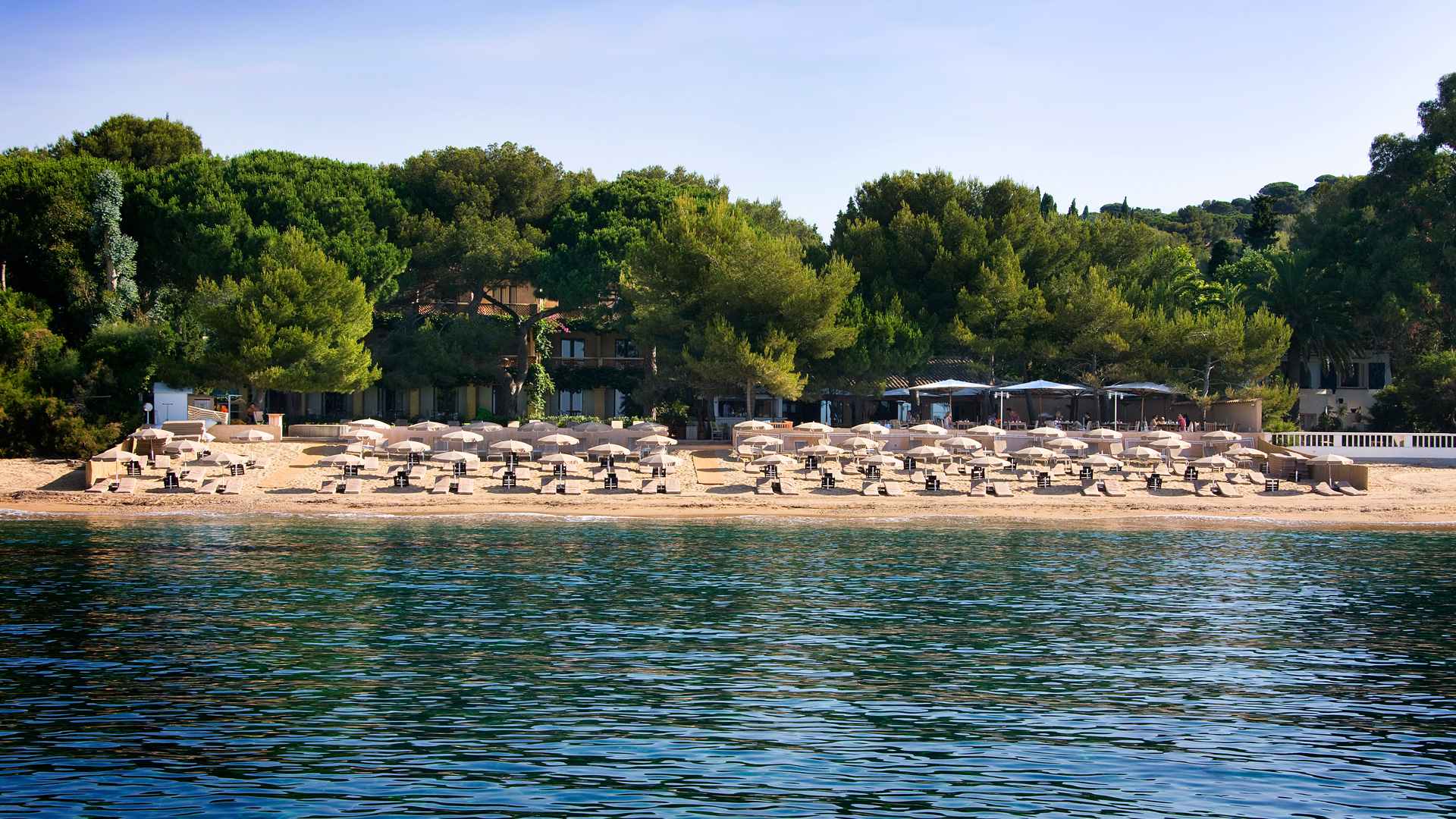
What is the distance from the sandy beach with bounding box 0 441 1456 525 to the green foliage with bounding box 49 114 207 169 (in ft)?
84.0

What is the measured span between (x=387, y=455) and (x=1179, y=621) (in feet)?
99.1

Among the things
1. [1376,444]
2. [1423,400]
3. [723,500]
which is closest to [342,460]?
[723,500]

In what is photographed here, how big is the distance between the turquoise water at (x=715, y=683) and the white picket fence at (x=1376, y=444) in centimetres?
1937

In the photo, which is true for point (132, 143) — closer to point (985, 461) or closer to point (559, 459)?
point (559, 459)

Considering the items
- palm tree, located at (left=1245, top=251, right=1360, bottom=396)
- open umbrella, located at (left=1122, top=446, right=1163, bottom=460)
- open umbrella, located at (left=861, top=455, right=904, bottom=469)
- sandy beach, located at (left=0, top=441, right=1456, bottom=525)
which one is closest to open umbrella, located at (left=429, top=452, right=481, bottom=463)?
sandy beach, located at (left=0, top=441, right=1456, bottom=525)

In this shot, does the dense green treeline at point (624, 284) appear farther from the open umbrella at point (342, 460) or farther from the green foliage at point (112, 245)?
the open umbrella at point (342, 460)

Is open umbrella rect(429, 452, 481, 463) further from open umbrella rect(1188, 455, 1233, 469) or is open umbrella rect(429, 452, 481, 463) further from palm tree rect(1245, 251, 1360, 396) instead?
palm tree rect(1245, 251, 1360, 396)

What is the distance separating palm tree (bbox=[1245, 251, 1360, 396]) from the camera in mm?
53719

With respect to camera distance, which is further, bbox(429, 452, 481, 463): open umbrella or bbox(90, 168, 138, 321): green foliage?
bbox(90, 168, 138, 321): green foliage

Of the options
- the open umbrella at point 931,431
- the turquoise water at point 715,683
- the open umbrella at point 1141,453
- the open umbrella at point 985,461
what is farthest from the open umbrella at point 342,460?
the open umbrella at point 1141,453

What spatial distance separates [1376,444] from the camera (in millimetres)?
44219

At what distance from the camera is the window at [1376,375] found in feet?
184

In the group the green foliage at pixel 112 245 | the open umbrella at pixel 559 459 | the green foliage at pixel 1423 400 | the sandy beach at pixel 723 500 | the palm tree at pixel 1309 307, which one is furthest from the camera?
the palm tree at pixel 1309 307

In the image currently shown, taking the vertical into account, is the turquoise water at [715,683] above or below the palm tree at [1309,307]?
below
